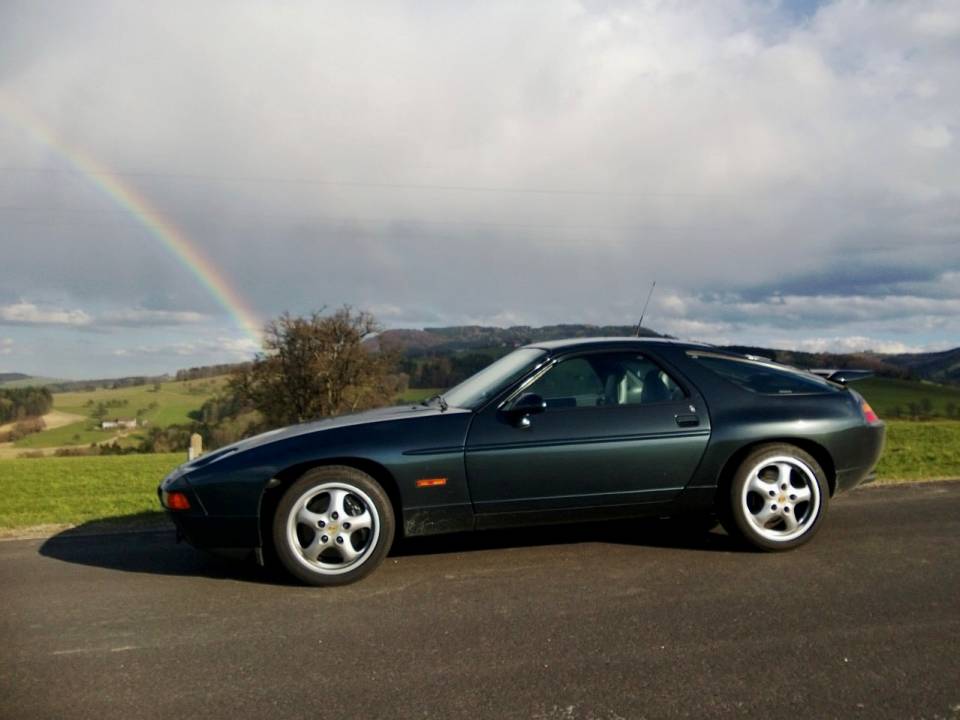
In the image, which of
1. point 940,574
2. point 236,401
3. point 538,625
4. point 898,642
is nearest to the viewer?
point 898,642

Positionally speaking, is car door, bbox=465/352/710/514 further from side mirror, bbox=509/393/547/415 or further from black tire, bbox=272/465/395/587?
black tire, bbox=272/465/395/587

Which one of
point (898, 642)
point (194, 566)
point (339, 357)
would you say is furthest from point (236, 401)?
point (898, 642)

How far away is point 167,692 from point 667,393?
3.39 metres

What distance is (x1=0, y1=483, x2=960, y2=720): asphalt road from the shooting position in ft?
9.99

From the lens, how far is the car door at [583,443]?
187 inches

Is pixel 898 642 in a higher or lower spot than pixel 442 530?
lower

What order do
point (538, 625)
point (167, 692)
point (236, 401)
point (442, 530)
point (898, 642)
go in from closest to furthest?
point (167, 692) < point (898, 642) < point (538, 625) < point (442, 530) < point (236, 401)

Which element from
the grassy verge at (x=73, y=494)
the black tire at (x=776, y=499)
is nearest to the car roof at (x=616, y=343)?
the black tire at (x=776, y=499)

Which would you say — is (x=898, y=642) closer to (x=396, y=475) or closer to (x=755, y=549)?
(x=755, y=549)

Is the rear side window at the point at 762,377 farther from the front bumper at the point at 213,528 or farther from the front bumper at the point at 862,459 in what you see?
the front bumper at the point at 213,528

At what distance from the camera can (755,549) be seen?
16.5ft

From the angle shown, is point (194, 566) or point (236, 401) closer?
point (194, 566)

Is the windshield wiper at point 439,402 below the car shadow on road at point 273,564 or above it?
above

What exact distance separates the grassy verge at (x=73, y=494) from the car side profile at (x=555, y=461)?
2.94m
